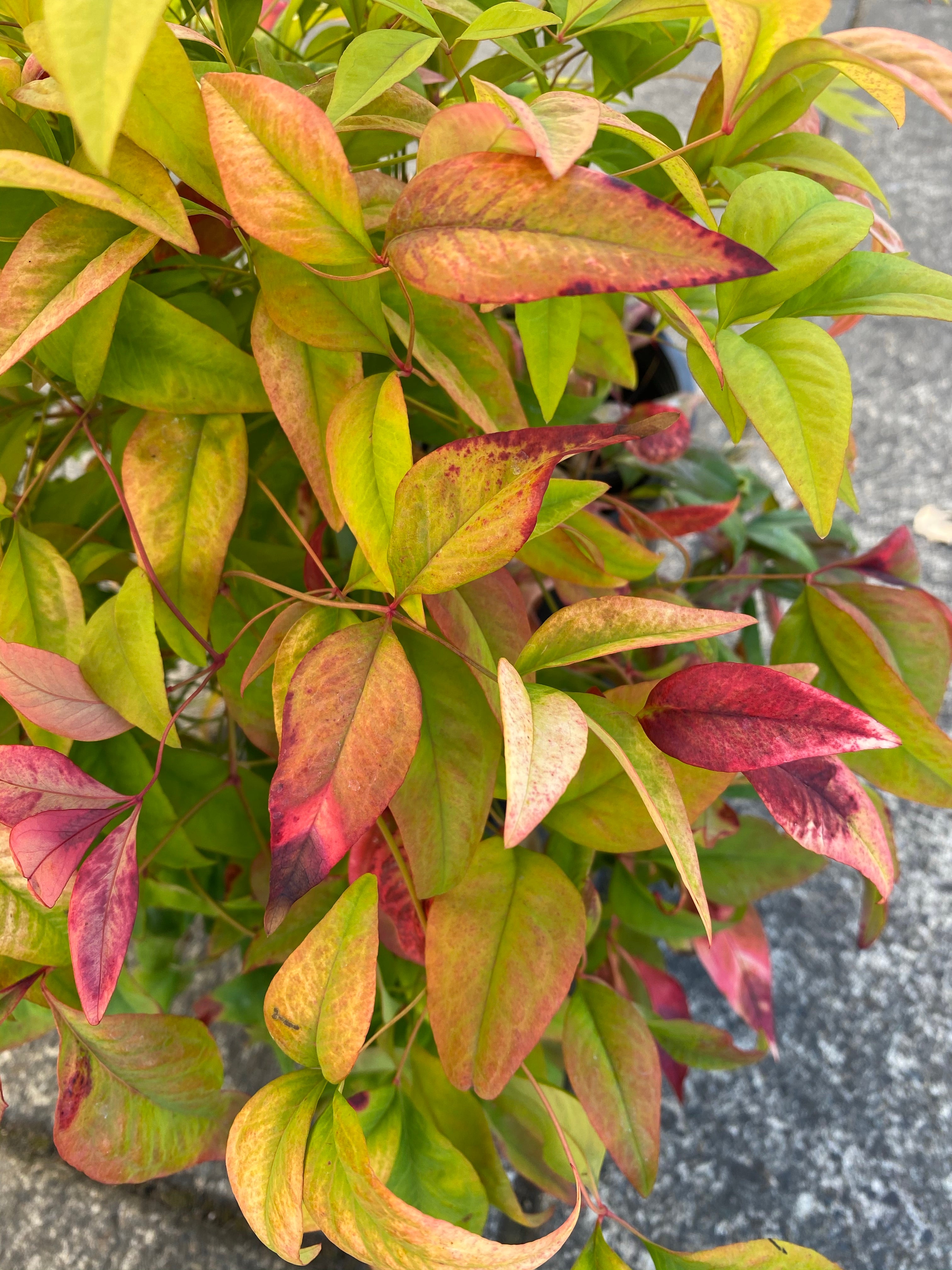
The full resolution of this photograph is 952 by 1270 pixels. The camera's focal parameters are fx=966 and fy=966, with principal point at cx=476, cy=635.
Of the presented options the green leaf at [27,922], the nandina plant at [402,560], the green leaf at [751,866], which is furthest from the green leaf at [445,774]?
the green leaf at [751,866]

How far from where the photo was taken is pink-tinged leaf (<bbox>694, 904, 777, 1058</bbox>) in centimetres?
50

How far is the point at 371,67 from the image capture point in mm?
231

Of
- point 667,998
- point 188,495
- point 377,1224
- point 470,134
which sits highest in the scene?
point 470,134

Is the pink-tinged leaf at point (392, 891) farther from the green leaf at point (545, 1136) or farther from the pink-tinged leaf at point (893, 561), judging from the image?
the pink-tinged leaf at point (893, 561)

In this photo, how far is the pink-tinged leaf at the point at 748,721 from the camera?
224 mm

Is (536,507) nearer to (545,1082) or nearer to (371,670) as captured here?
(371,670)

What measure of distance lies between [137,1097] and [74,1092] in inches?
0.8

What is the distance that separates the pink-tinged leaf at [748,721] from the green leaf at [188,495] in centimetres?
13

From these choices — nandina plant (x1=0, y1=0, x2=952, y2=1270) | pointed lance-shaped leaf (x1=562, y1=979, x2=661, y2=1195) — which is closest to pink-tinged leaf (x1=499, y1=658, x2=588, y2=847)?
nandina plant (x1=0, y1=0, x2=952, y2=1270)

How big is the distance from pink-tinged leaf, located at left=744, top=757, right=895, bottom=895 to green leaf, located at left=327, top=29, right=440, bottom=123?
0.19 m

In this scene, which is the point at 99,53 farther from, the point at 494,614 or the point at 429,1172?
the point at 429,1172

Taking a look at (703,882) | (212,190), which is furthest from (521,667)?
(703,882)

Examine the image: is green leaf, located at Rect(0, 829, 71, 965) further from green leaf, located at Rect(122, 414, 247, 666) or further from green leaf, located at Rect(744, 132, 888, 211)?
green leaf, located at Rect(744, 132, 888, 211)

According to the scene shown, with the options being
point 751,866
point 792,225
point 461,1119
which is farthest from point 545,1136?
point 792,225
